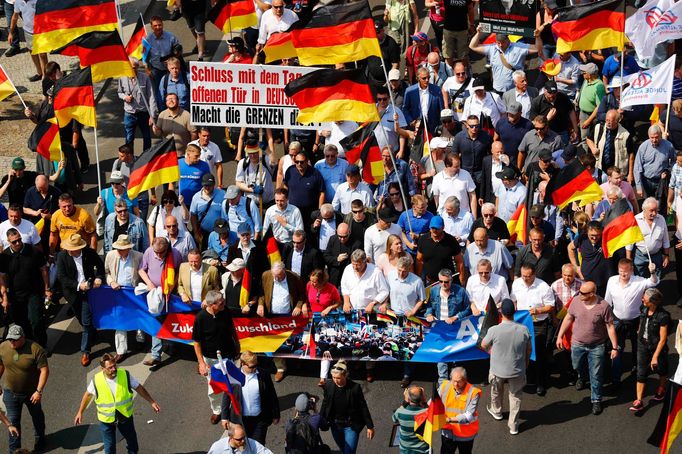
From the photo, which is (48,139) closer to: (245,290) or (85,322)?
(85,322)

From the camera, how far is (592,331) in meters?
16.3

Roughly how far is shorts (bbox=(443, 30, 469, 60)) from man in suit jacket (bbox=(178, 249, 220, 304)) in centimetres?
780

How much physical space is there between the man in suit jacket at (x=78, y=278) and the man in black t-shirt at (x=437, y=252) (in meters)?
4.20

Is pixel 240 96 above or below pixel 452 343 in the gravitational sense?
above

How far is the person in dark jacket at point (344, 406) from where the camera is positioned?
15.2 meters

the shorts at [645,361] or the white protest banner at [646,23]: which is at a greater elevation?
the white protest banner at [646,23]

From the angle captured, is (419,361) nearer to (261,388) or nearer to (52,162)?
(261,388)

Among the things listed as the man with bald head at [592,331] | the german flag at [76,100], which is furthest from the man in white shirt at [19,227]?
the man with bald head at [592,331]

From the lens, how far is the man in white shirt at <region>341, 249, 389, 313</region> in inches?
672

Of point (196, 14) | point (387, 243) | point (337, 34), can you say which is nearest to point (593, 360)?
point (387, 243)

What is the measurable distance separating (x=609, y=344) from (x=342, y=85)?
188 inches

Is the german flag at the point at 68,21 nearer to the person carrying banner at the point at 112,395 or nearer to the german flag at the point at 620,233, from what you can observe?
the person carrying banner at the point at 112,395

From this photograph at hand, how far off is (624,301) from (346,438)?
3.81 m

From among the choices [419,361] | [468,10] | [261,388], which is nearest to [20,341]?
[261,388]
